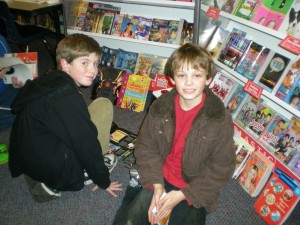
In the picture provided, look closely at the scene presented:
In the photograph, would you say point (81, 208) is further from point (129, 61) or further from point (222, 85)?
point (129, 61)

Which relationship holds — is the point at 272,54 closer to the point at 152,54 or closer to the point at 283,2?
the point at 283,2

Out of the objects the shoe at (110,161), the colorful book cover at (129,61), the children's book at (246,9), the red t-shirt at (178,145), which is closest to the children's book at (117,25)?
the colorful book cover at (129,61)

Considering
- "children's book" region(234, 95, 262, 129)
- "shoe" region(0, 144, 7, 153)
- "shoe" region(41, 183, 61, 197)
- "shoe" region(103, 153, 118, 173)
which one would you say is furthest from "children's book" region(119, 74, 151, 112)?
"shoe" region(41, 183, 61, 197)

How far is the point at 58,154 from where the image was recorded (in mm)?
1314

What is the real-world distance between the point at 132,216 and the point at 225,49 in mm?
1396

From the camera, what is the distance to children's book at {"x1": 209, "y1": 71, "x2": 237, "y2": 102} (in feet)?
6.44

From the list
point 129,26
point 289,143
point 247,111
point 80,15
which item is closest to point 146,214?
point 289,143

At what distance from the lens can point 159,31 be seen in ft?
8.43

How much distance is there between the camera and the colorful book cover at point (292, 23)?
4.65ft

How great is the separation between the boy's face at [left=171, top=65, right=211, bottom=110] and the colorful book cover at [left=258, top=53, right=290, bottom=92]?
1.94 feet

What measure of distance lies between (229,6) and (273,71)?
616 millimetres

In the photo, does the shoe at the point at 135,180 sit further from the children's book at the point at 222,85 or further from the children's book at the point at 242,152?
the children's book at the point at 222,85

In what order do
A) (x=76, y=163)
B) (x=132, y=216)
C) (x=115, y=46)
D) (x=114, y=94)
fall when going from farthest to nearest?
(x=115, y=46) → (x=114, y=94) → (x=76, y=163) → (x=132, y=216)

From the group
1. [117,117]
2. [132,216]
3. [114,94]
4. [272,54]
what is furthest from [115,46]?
[132,216]
